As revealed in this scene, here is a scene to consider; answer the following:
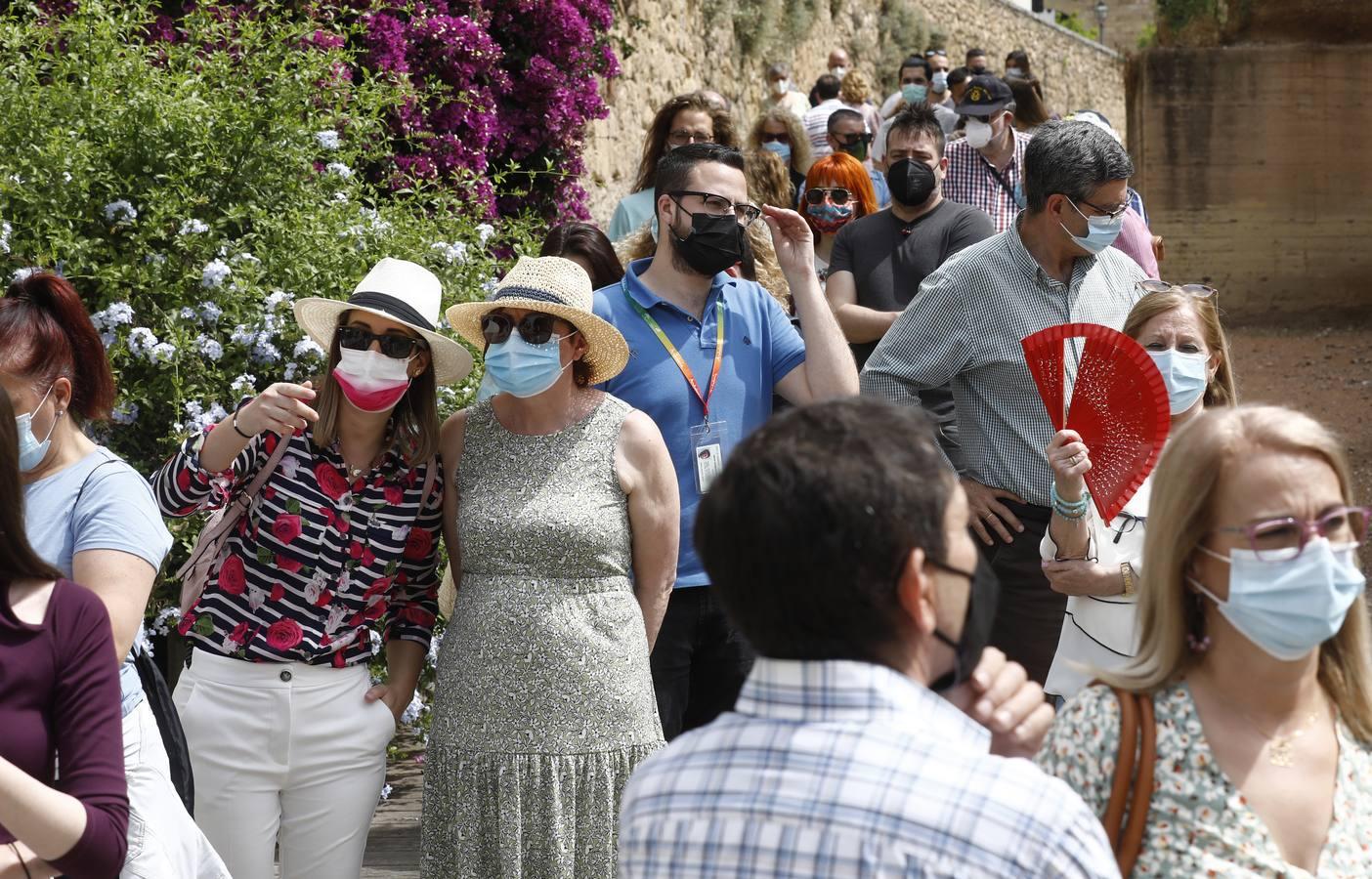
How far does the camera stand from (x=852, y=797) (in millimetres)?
1676

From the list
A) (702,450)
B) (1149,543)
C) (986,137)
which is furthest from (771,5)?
(1149,543)

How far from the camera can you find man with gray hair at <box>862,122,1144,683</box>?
171 inches

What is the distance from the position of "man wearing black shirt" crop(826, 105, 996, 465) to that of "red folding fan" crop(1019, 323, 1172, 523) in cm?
182

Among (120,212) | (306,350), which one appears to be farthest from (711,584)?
(120,212)

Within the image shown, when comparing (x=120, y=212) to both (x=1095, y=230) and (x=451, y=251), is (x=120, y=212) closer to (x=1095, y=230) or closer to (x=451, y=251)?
(x=451, y=251)

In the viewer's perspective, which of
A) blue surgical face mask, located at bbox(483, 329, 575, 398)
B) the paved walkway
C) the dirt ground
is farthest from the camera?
the dirt ground

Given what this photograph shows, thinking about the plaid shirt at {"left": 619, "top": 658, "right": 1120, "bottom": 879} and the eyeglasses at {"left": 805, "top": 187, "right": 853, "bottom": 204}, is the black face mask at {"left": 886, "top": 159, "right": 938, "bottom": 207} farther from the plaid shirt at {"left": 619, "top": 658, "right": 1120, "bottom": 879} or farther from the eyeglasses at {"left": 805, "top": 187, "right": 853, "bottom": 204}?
the plaid shirt at {"left": 619, "top": 658, "right": 1120, "bottom": 879}

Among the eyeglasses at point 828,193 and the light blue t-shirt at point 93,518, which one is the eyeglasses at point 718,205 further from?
the eyeglasses at point 828,193

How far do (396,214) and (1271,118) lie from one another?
10878mm

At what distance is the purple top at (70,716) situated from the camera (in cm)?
248

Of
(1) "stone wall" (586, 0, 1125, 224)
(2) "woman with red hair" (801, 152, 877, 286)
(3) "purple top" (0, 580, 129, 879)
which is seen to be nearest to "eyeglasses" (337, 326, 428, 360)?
(3) "purple top" (0, 580, 129, 879)

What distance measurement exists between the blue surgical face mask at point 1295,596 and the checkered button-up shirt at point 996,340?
2.05 m

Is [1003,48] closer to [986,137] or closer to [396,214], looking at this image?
[986,137]

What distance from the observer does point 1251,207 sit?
15.2 m
